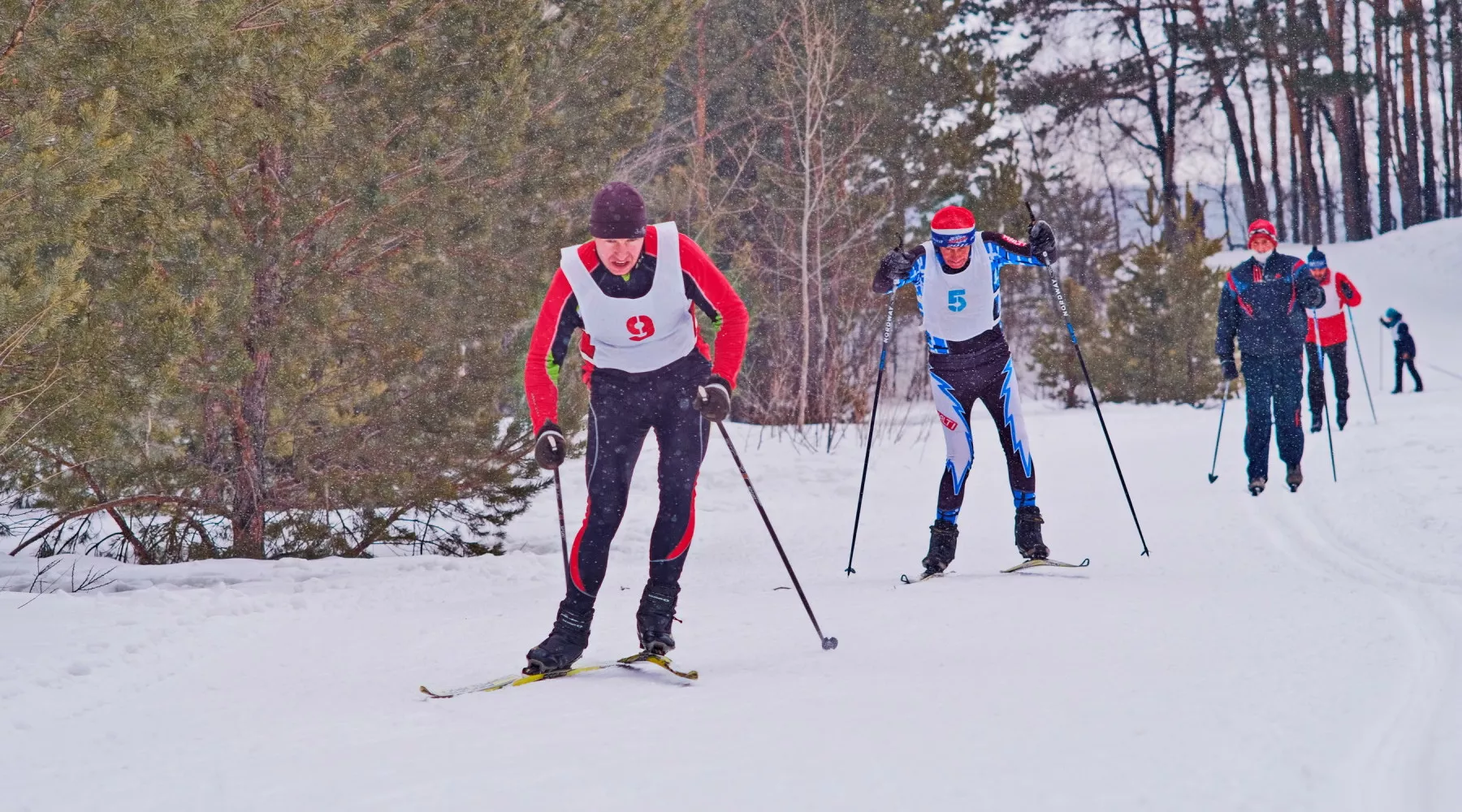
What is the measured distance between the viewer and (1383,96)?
32.5 metres

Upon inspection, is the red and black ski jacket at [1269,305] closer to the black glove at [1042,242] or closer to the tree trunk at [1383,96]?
the black glove at [1042,242]

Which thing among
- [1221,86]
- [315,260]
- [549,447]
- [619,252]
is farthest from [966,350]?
[1221,86]

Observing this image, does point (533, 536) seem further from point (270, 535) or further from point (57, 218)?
point (57, 218)

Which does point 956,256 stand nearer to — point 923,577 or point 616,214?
point 923,577

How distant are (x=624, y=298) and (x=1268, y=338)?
249 inches

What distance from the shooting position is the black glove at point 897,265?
6.56m

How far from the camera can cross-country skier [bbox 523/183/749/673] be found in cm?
448

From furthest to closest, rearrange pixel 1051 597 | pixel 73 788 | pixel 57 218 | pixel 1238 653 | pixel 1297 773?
pixel 1051 597
pixel 57 218
pixel 1238 653
pixel 73 788
pixel 1297 773

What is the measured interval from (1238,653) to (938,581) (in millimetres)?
2365

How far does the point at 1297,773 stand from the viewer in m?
2.80

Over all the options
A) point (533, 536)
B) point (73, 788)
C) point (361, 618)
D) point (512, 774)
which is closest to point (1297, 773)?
point (512, 774)

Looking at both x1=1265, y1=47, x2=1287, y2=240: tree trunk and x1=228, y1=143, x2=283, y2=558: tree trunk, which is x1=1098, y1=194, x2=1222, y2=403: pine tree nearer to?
x1=1265, y1=47, x2=1287, y2=240: tree trunk

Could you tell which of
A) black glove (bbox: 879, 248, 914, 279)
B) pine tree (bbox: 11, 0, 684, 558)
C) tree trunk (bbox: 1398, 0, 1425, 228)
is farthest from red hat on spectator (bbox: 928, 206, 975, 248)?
tree trunk (bbox: 1398, 0, 1425, 228)

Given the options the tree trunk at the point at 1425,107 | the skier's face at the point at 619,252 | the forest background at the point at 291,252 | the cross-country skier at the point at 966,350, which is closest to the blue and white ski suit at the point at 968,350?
the cross-country skier at the point at 966,350
